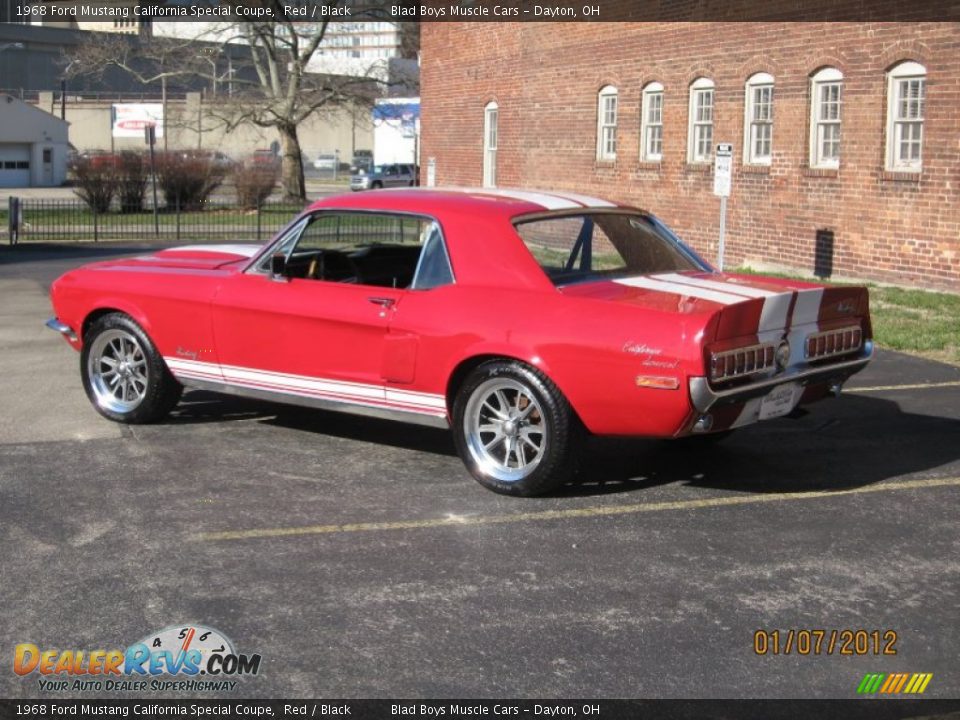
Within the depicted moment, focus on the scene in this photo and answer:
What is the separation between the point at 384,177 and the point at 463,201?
56799mm

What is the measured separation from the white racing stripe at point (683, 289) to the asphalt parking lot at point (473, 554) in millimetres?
1099

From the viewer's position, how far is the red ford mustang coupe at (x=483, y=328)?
→ 675 cm

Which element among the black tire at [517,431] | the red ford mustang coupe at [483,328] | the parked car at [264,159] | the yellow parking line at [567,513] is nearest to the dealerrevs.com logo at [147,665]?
the yellow parking line at [567,513]

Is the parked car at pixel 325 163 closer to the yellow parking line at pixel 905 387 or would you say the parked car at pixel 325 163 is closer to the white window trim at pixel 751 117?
the white window trim at pixel 751 117

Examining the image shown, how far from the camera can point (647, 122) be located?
2436 centimetres

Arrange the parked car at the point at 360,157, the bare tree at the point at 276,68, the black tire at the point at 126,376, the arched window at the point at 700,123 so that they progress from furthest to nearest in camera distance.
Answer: the parked car at the point at 360,157 → the bare tree at the point at 276,68 → the arched window at the point at 700,123 → the black tire at the point at 126,376

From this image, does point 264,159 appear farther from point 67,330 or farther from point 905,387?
point 67,330

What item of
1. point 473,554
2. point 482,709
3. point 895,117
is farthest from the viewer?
point 895,117

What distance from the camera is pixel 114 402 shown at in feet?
29.8

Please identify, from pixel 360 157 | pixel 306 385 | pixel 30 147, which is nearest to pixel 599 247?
pixel 306 385

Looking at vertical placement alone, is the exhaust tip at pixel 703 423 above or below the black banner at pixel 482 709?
above

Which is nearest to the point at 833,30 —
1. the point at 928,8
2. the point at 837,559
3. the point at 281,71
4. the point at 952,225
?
the point at 928,8

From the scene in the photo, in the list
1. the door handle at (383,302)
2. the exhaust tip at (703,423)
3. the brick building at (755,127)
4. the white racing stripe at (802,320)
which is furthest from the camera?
the brick building at (755,127)

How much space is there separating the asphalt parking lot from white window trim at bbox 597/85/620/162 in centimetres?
1674
